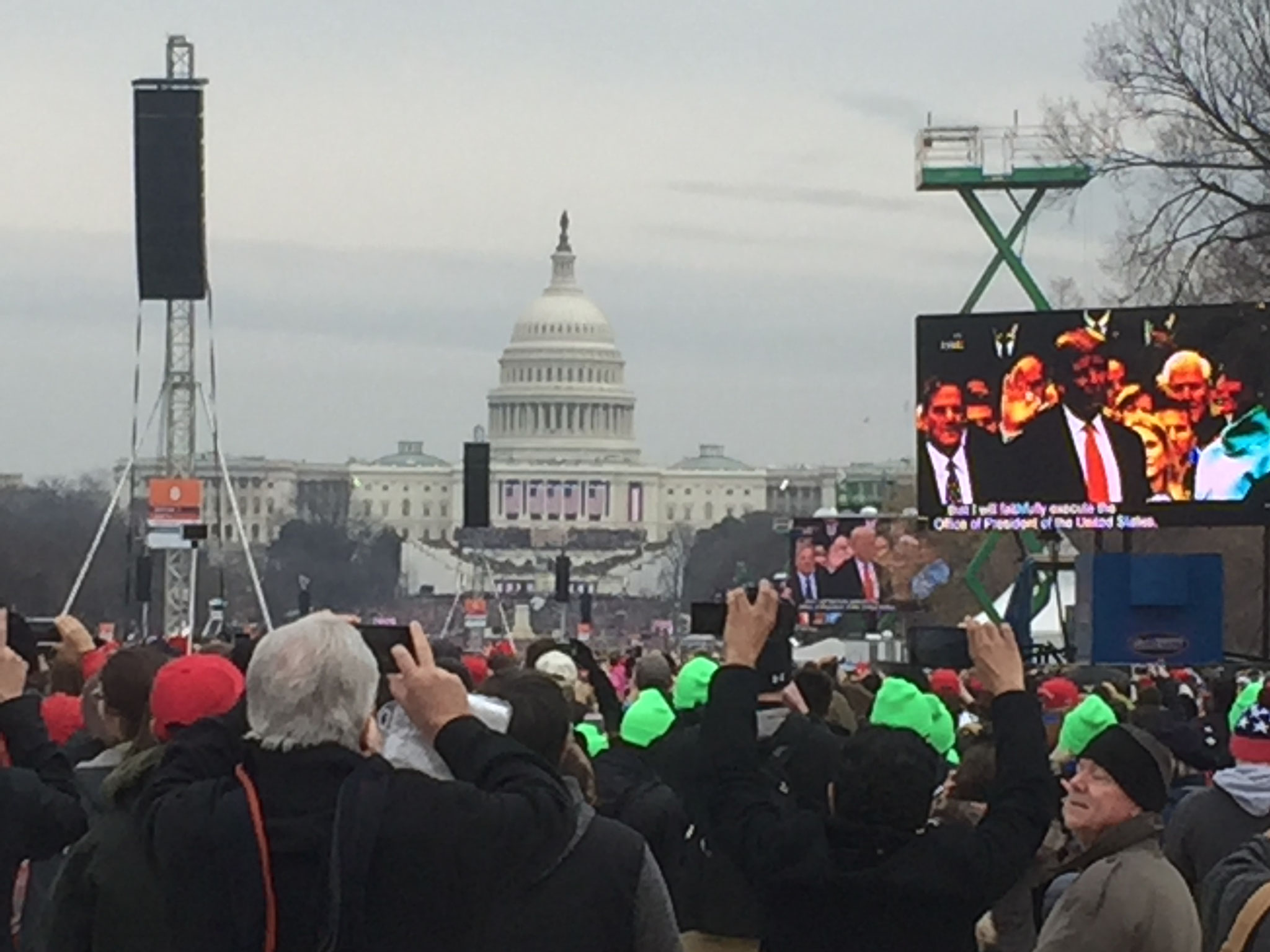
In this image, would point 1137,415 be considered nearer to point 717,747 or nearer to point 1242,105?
point 1242,105

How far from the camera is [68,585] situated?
8225cm

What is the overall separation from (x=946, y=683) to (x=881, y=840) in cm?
946

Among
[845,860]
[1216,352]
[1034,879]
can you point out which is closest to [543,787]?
[845,860]

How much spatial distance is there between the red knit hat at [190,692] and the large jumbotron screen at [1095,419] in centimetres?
1893

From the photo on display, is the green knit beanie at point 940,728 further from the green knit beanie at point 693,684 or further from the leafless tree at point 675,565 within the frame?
the leafless tree at point 675,565

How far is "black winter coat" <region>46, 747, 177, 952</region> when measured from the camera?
5562 mm

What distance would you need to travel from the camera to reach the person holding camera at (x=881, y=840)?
600cm

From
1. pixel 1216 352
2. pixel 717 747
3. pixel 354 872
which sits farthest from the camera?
pixel 1216 352

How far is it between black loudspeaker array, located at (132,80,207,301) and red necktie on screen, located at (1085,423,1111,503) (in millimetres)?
8984

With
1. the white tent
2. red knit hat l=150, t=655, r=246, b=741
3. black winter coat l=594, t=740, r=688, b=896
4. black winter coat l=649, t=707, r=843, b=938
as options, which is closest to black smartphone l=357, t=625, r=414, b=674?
red knit hat l=150, t=655, r=246, b=741

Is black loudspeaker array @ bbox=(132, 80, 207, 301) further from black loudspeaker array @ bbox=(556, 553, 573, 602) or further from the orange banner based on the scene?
black loudspeaker array @ bbox=(556, 553, 573, 602)

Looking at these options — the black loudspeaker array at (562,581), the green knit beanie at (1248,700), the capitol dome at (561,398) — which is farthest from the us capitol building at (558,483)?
the green knit beanie at (1248,700)

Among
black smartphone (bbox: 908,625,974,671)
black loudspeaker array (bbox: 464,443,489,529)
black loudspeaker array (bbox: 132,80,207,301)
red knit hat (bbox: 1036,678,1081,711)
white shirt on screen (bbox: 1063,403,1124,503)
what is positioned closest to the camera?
black smartphone (bbox: 908,625,974,671)

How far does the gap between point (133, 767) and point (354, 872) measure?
0.72 meters
